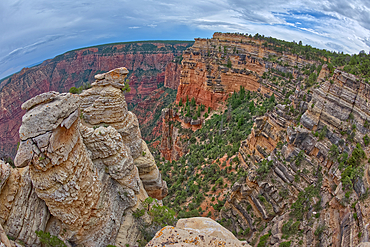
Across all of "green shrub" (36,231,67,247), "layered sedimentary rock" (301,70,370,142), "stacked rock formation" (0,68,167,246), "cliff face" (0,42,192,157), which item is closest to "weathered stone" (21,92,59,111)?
"stacked rock formation" (0,68,167,246)

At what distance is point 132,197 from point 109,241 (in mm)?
3679

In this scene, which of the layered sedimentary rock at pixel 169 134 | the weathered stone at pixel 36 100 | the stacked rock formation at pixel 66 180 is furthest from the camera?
the layered sedimentary rock at pixel 169 134

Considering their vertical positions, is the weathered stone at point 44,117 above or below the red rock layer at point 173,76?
above

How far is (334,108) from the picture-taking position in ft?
Answer: 62.8

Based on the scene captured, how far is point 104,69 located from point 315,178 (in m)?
172

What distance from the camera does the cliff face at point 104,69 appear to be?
403 feet

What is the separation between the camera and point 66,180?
39.4 ft

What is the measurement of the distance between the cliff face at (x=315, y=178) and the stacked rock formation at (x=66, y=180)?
44.4 feet

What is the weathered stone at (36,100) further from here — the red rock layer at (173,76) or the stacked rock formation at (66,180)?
the red rock layer at (173,76)

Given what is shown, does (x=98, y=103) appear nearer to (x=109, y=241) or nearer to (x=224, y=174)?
(x=109, y=241)

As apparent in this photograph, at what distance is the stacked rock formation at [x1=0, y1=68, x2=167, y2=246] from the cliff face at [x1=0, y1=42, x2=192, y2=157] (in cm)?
10883

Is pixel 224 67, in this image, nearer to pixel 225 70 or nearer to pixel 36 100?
pixel 225 70

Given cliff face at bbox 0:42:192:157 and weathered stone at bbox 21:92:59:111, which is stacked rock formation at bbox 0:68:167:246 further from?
cliff face at bbox 0:42:192:157

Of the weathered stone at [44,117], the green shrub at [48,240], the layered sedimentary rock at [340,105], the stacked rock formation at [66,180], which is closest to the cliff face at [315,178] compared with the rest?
the layered sedimentary rock at [340,105]
